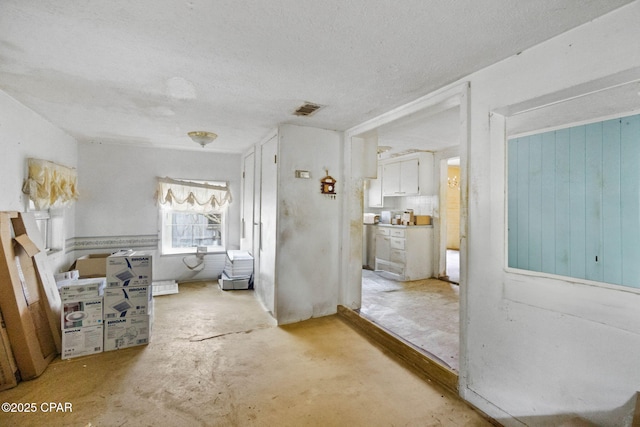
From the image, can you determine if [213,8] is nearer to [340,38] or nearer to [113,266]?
[340,38]

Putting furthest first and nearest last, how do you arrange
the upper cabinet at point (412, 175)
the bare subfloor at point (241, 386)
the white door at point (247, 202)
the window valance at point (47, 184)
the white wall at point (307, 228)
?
the upper cabinet at point (412, 175) → the white door at point (247, 202) → the white wall at point (307, 228) → the window valance at point (47, 184) → the bare subfloor at point (241, 386)

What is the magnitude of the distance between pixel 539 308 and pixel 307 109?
2548mm

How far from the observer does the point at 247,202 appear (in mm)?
5176

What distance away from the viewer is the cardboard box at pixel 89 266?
14.2ft

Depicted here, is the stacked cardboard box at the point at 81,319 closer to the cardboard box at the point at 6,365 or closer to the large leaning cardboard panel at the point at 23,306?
the large leaning cardboard panel at the point at 23,306

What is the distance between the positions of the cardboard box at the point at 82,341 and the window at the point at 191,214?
2610mm

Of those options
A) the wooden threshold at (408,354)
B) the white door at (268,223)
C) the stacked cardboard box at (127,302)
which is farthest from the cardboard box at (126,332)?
the wooden threshold at (408,354)

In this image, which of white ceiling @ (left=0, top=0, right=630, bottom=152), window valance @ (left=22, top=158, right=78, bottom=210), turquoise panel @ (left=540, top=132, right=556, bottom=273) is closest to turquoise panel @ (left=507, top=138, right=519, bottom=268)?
turquoise panel @ (left=540, top=132, right=556, bottom=273)

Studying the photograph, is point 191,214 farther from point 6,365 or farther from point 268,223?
point 6,365

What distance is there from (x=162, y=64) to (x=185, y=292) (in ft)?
12.3

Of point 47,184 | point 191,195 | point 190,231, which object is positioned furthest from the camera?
point 190,231

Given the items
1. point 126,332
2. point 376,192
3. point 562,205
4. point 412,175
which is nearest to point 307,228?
point 126,332

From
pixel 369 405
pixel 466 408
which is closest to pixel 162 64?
pixel 369 405

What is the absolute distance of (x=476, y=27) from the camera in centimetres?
162
